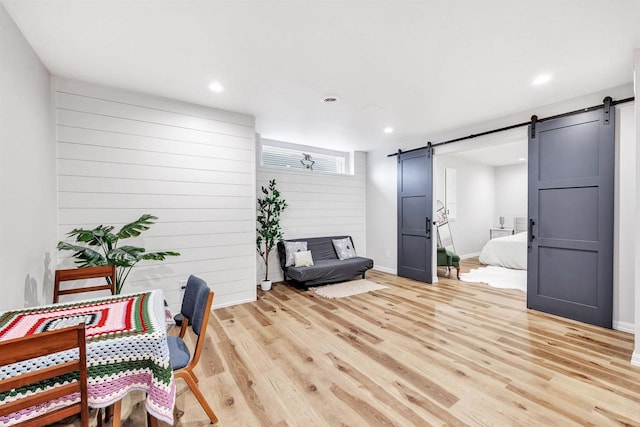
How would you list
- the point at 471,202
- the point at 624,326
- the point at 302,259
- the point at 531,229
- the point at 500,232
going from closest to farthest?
the point at 624,326
the point at 531,229
the point at 302,259
the point at 471,202
the point at 500,232

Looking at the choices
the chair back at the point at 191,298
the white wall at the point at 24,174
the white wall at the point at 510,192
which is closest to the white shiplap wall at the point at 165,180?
the white wall at the point at 24,174

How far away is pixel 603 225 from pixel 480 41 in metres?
2.52

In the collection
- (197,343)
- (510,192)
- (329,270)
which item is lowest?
(329,270)

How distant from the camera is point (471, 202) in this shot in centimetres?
762

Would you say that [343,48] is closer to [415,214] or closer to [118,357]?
[118,357]

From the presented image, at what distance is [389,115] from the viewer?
3.93 m

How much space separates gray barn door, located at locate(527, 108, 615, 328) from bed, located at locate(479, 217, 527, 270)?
247 cm

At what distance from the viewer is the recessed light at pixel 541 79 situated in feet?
9.09

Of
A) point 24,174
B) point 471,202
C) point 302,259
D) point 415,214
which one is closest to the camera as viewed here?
point 24,174

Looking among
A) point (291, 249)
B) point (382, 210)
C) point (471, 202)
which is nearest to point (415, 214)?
point (382, 210)

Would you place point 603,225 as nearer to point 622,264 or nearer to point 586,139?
point 622,264

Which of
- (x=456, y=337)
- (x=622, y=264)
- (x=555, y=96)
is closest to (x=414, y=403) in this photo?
(x=456, y=337)

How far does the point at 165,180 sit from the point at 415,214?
411cm

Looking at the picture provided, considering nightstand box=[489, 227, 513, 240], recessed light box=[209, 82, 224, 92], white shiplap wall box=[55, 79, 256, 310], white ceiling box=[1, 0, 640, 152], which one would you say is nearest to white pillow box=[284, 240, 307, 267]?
white shiplap wall box=[55, 79, 256, 310]
